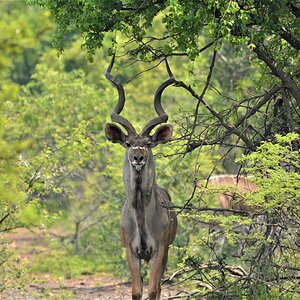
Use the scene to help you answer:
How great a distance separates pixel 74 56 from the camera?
30422mm

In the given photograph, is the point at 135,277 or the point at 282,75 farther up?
the point at 282,75

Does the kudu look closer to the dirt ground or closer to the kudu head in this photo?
the kudu head

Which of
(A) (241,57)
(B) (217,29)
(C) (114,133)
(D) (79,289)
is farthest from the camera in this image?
(D) (79,289)

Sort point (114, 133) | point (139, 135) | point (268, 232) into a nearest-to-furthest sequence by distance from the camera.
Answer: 1. point (268, 232)
2. point (139, 135)
3. point (114, 133)

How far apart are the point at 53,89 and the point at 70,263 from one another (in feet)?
15.6

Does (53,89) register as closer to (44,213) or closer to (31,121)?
(31,121)

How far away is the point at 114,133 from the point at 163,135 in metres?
0.59

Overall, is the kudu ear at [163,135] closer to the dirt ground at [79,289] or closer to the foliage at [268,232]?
the foliage at [268,232]

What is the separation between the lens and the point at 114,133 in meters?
10.7

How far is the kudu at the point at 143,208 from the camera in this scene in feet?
34.6

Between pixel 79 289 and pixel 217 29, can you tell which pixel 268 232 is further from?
pixel 79 289

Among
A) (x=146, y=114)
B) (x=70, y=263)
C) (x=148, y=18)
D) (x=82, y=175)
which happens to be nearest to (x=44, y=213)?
(x=148, y=18)

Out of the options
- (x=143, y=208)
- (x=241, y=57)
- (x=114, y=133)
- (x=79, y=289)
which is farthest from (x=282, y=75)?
(x=79, y=289)

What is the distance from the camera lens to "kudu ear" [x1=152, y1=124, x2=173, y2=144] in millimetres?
10727
